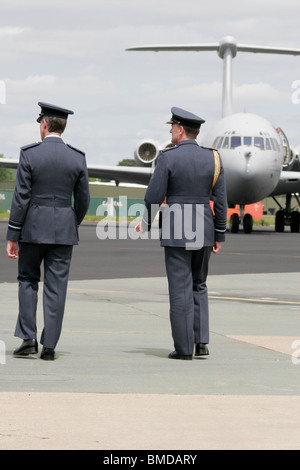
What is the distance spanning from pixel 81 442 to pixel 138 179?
40618 millimetres

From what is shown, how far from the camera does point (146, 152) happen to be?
45625 millimetres

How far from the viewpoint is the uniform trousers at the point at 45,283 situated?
8117 millimetres

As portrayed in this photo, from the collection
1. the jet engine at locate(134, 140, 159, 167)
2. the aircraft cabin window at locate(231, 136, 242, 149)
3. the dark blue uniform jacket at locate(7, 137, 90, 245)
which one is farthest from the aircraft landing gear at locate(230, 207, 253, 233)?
the dark blue uniform jacket at locate(7, 137, 90, 245)

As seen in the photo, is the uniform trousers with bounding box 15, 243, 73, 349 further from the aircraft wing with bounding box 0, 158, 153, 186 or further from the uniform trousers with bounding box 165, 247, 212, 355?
the aircraft wing with bounding box 0, 158, 153, 186

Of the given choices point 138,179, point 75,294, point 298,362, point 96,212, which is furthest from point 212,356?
point 96,212

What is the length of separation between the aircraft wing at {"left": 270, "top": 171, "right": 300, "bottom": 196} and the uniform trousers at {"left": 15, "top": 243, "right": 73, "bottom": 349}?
35.0 metres

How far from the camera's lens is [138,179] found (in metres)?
45.5

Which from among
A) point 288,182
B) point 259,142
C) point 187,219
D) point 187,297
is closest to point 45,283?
point 187,297

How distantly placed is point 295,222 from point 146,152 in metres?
7.07

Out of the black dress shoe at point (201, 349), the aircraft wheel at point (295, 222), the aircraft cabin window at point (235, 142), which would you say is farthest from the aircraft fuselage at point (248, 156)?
the black dress shoe at point (201, 349)

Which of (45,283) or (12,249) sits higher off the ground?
(12,249)

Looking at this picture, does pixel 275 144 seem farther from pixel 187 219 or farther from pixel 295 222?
pixel 187 219

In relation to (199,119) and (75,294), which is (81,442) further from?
(75,294)

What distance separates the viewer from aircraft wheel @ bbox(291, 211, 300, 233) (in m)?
45.6
